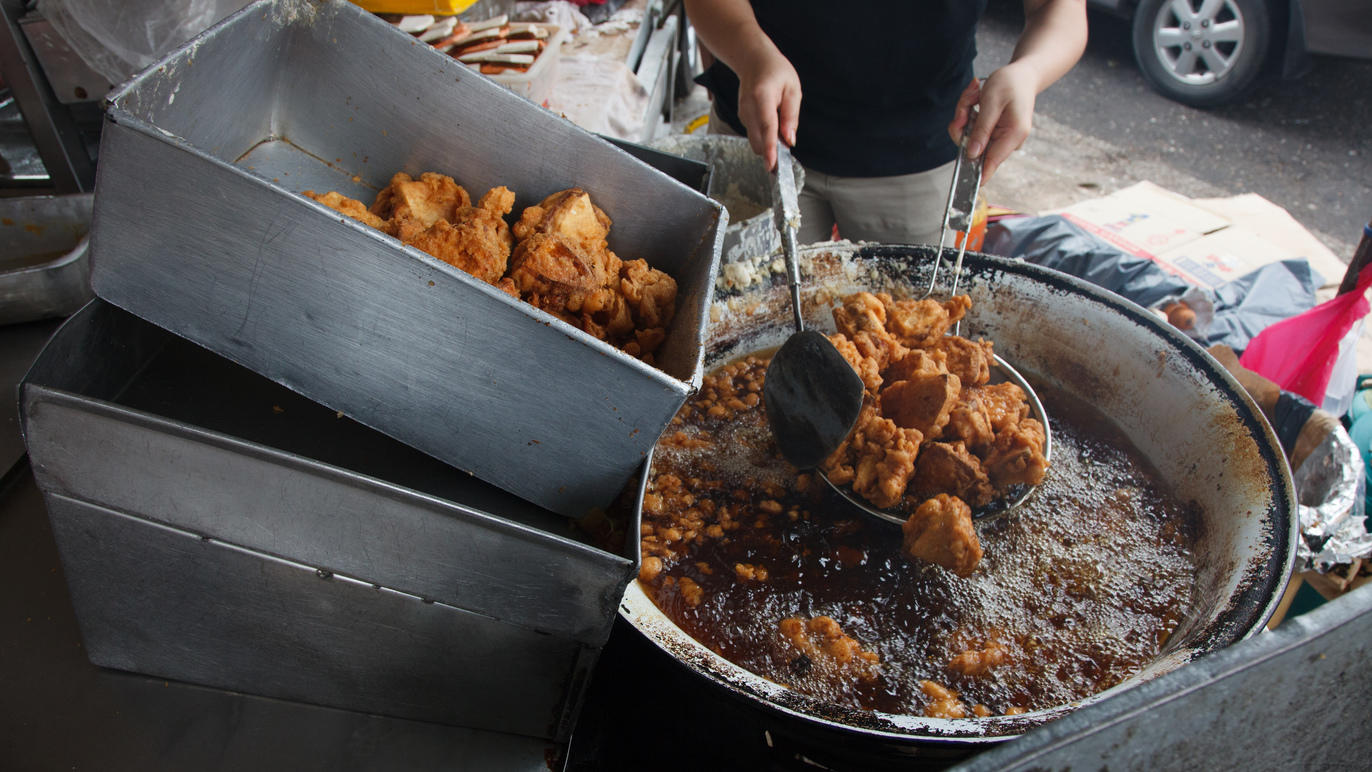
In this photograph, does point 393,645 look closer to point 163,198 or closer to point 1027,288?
point 163,198

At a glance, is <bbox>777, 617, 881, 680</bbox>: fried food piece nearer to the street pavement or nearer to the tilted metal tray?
the tilted metal tray

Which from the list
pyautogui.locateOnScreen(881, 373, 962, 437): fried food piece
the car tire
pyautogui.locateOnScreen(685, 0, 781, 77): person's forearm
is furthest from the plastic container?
the car tire

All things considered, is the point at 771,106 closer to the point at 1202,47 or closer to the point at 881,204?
the point at 881,204

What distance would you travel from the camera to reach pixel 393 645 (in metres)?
1.30

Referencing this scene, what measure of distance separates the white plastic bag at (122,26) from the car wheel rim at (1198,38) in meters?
6.45

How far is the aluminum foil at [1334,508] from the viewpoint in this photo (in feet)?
7.04

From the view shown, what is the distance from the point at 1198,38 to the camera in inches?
235

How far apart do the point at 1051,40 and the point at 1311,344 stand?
4.85 ft

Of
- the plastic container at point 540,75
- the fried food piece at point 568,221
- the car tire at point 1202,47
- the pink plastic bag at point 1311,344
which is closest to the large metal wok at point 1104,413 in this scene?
the fried food piece at point 568,221

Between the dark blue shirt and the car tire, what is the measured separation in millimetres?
4481

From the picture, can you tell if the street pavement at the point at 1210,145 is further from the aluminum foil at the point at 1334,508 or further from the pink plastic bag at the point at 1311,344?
the aluminum foil at the point at 1334,508

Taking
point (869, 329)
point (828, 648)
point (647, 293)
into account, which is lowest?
point (828, 648)

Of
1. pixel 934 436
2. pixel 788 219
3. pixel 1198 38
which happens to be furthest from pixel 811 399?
pixel 1198 38

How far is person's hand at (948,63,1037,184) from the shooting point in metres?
1.99
